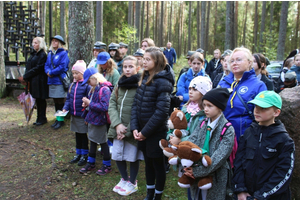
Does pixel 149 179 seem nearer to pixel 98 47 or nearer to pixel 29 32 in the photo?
pixel 98 47

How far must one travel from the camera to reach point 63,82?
6418mm

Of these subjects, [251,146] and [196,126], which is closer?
[251,146]

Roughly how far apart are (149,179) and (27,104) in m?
4.73

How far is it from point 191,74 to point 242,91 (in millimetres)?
1822

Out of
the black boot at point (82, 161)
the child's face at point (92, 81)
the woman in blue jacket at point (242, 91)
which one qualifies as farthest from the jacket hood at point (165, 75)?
the black boot at point (82, 161)

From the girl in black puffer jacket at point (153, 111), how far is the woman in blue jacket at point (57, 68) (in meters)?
3.70

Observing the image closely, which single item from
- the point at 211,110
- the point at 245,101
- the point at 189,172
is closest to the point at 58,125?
the point at 189,172

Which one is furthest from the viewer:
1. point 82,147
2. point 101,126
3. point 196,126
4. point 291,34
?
point 291,34

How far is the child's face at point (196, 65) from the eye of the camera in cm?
436

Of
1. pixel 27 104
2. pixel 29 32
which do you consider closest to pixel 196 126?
pixel 27 104

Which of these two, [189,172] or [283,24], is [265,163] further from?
[283,24]

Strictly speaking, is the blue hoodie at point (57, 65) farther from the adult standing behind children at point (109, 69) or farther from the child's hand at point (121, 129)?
the child's hand at point (121, 129)

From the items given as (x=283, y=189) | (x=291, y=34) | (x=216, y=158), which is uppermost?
(x=291, y=34)

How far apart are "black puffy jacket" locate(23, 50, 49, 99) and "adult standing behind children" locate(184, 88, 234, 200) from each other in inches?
207
